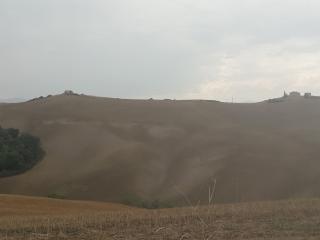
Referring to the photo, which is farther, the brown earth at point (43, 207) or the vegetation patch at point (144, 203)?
the vegetation patch at point (144, 203)

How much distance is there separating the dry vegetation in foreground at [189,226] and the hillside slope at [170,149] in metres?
25.3

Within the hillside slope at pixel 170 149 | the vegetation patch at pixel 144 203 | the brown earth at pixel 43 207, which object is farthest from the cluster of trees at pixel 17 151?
the brown earth at pixel 43 207

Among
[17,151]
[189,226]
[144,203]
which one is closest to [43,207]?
[189,226]

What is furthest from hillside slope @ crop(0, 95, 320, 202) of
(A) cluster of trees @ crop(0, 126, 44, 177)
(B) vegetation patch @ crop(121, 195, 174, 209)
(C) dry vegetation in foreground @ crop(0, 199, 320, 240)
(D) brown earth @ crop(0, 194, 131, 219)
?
(C) dry vegetation in foreground @ crop(0, 199, 320, 240)

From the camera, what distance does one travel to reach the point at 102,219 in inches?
622

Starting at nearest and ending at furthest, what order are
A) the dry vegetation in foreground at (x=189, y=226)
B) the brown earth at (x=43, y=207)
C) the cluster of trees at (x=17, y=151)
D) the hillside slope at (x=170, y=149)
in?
the dry vegetation in foreground at (x=189, y=226) < the brown earth at (x=43, y=207) < the hillside slope at (x=170, y=149) < the cluster of trees at (x=17, y=151)

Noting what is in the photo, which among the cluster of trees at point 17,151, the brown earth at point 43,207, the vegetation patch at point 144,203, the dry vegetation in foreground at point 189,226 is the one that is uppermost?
the cluster of trees at point 17,151

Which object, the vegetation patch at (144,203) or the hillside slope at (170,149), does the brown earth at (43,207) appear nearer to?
the vegetation patch at (144,203)

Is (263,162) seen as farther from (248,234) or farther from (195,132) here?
(248,234)

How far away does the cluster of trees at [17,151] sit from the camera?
52.7 meters

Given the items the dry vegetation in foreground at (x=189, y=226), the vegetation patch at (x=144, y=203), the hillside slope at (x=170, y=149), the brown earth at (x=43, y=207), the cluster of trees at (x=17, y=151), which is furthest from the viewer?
the cluster of trees at (x=17, y=151)

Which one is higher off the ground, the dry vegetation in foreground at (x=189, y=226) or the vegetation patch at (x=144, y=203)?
the dry vegetation in foreground at (x=189, y=226)

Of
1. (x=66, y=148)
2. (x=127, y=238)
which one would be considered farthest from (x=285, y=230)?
(x=66, y=148)

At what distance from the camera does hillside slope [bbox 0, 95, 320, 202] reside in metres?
44.9
